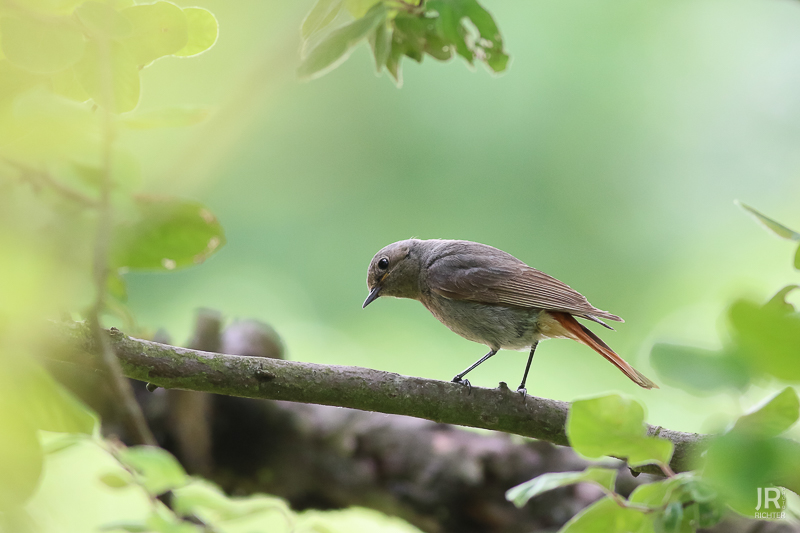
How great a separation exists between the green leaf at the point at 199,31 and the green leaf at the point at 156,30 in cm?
6

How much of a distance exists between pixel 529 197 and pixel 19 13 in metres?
6.46

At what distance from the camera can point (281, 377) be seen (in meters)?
2.13

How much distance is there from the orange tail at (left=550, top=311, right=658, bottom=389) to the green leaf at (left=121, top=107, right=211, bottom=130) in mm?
2442

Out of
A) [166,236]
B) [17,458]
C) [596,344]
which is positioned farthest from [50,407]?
[596,344]

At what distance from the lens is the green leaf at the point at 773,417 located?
2.65 feet

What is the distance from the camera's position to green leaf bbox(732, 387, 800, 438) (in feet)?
2.65

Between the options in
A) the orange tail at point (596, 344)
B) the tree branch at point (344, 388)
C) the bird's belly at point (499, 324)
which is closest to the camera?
the tree branch at point (344, 388)

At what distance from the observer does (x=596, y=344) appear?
3.25 meters

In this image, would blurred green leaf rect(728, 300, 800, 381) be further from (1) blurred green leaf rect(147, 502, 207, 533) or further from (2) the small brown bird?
(2) the small brown bird

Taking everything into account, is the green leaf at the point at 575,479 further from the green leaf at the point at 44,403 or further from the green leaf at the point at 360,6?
the green leaf at the point at 360,6

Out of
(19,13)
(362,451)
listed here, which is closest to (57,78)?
(19,13)

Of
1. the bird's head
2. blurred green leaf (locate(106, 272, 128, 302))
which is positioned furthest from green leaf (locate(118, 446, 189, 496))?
the bird's head

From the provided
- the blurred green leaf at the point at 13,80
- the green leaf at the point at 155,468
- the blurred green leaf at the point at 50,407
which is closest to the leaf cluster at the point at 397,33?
the blurred green leaf at the point at 13,80

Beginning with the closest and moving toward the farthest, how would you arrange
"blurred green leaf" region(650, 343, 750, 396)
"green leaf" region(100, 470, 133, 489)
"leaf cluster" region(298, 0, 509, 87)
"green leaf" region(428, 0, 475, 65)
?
"blurred green leaf" region(650, 343, 750, 396) < "leaf cluster" region(298, 0, 509, 87) < "green leaf" region(428, 0, 475, 65) < "green leaf" region(100, 470, 133, 489)
